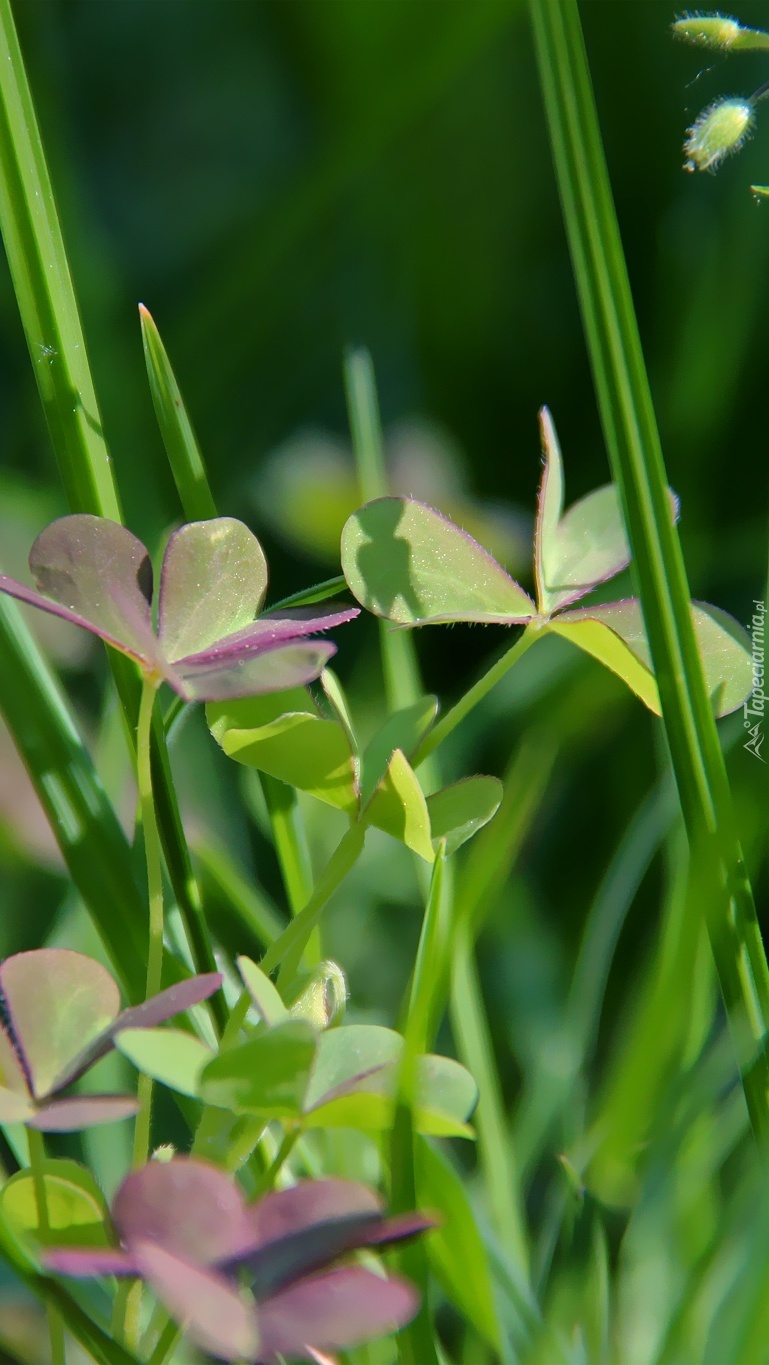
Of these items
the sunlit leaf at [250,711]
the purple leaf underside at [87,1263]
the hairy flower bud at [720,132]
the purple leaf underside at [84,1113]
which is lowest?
the purple leaf underside at [87,1263]

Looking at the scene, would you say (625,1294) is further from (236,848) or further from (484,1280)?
(236,848)

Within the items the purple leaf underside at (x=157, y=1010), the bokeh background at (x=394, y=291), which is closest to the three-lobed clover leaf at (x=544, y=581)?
the purple leaf underside at (x=157, y=1010)

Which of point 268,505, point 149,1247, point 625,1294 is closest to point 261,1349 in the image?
point 149,1247

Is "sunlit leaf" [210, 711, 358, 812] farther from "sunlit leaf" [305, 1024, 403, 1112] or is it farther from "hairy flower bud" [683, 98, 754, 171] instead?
"hairy flower bud" [683, 98, 754, 171]

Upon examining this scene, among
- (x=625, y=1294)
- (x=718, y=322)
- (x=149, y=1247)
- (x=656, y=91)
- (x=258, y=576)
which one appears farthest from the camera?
(x=656, y=91)

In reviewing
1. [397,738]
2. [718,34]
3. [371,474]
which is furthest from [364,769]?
[371,474]

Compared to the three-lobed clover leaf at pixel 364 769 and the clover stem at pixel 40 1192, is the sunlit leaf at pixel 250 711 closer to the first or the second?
the three-lobed clover leaf at pixel 364 769

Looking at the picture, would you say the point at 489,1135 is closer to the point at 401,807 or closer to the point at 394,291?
the point at 401,807
